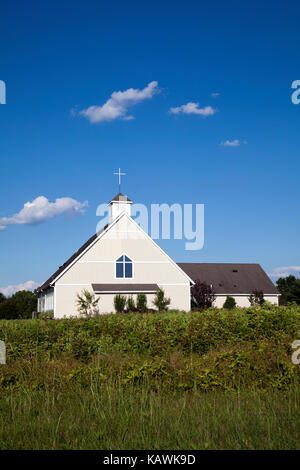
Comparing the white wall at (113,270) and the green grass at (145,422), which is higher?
the white wall at (113,270)

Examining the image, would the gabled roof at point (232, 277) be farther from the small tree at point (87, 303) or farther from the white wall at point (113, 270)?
the small tree at point (87, 303)

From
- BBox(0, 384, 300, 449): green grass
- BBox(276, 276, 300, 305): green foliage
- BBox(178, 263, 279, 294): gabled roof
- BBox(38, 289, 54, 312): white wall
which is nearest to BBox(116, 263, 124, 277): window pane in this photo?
BBox(38, 289, 54, 312): white wall

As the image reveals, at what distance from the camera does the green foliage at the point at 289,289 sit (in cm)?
5037

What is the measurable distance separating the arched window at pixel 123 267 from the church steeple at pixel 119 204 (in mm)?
4987

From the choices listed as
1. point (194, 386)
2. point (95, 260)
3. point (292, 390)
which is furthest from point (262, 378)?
point (95, 260)

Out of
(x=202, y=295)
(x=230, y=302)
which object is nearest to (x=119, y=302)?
(x=202, y=295)

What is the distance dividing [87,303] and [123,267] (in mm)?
3839

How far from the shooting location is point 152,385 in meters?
7.71

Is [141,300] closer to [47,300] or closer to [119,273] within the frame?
[119,273]

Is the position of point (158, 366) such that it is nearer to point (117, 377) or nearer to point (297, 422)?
point (117, 377)

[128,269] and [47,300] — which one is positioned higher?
[128,269]

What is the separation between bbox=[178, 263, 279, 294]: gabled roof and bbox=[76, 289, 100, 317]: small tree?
587 inches

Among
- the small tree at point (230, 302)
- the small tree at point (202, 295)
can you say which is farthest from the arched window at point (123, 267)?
the small tree at point (230, 302)

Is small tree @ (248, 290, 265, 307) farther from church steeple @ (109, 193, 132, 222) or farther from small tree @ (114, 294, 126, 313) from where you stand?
small tree @ (114, 294, 126, 313)
